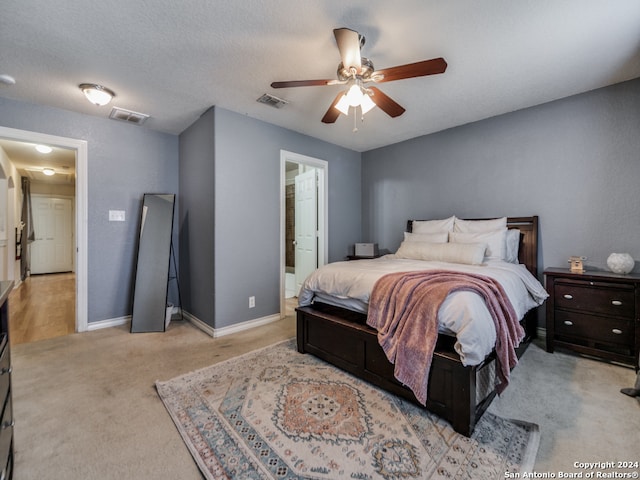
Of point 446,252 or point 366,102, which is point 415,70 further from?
point 446,252

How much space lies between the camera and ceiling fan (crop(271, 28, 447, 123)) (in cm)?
174

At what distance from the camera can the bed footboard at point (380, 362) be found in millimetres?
1552

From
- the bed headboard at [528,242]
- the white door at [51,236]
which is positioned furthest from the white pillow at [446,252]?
the white door at [51,236]

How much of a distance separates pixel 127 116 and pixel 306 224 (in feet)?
8.88

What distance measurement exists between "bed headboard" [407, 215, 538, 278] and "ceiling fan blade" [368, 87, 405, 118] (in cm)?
196

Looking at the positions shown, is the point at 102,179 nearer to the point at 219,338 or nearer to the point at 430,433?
the point at 219,338

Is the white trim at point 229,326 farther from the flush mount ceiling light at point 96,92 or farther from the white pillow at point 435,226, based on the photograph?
the flush mount ceiling light at point 96,92

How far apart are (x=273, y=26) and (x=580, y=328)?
3.52m

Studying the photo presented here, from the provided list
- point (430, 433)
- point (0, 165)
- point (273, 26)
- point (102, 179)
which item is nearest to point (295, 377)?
point (430, 433)

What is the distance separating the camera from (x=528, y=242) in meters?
3.13

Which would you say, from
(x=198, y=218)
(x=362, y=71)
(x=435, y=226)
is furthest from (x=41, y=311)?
(x=435, y=226)

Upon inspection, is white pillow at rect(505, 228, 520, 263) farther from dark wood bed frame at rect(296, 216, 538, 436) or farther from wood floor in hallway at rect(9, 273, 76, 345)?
wood floor in hallway at rect(9, 273, 76, 345)

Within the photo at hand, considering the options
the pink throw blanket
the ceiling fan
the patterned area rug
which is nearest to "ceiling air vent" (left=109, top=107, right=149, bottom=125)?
the ceiling fan

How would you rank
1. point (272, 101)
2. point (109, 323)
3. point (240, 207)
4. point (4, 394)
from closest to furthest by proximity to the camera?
point (4, 394) → point (272, 101) → point (240, 207) → point (109, 323)
